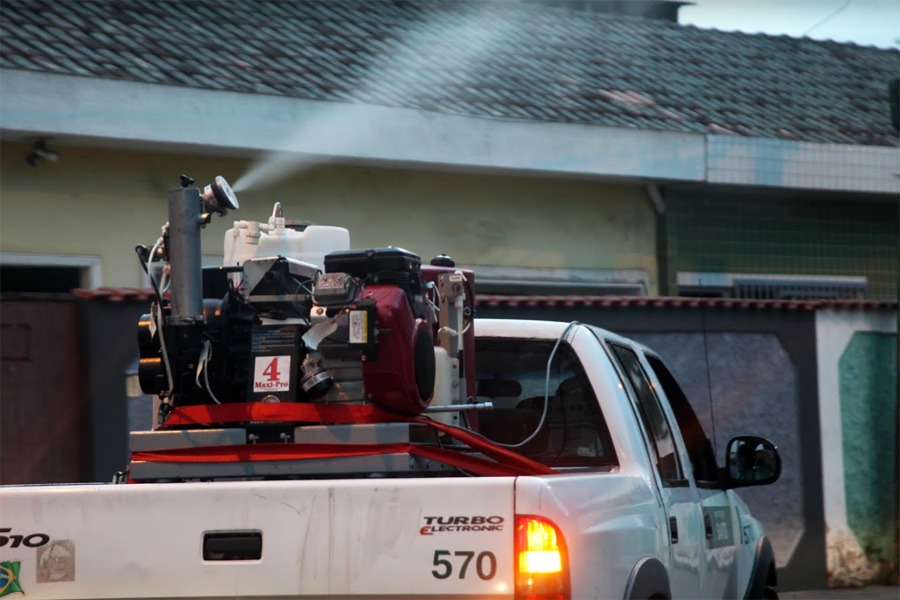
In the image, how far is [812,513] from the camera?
11.4 meters

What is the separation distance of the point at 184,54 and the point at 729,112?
559cm

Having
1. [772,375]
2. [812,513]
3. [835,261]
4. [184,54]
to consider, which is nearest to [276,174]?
[184,54]

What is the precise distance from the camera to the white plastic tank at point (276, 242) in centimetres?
586

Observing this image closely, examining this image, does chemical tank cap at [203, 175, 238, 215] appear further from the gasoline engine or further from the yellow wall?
the yellow wall

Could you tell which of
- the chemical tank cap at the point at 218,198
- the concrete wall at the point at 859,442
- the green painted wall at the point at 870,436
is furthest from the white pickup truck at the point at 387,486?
the green painted wall at the point at 870,436

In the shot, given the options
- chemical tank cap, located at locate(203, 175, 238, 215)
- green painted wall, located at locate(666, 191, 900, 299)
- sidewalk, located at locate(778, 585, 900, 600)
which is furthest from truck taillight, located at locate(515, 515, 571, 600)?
green painted wall, located at locate(666, 191, 900, 299)

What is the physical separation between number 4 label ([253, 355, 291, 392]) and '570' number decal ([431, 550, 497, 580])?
0.96 m

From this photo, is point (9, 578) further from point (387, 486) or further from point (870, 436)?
point (870, 436)

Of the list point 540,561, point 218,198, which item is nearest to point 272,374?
point 218,198

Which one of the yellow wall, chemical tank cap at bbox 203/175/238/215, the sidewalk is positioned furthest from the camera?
the sidewalk

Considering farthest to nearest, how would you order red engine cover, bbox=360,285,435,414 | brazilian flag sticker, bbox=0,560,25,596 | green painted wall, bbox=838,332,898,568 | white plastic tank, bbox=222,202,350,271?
green painted wall, bbox=838,332,898,568 < white plastic tank, bbox=222,202,350,271 < red engine cover, bbox=360,285,435,414 < brazilian flag sticker, bbox=0,560,25,596

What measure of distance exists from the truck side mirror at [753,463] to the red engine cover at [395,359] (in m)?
1.81

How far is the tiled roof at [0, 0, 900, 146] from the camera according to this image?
1138cm

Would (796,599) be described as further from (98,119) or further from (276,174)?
(98,119)
